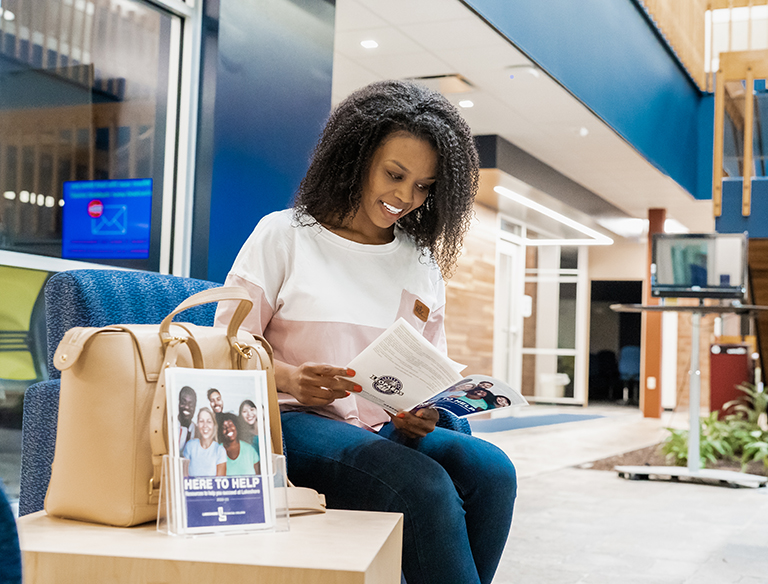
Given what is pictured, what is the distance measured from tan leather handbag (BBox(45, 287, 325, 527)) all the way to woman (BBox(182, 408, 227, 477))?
39mm

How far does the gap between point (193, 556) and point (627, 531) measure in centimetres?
289

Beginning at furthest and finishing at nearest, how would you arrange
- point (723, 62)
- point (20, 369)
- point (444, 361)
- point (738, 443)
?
point (723, 62) < point (738, 443) < point (20, 369) < point (444, 361)

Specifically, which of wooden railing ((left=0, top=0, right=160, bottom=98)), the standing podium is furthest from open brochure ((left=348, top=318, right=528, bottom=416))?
the standing podium

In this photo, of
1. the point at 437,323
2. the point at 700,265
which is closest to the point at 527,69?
→ the point at 700,265

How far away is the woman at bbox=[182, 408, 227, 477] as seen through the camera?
3.22 ft

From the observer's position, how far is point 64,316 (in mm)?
1379

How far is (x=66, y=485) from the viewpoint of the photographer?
1.02 meters

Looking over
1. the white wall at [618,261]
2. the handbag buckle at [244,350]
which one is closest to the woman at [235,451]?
the handbag buckle at [244,350]

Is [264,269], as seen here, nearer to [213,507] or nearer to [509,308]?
[213,507]

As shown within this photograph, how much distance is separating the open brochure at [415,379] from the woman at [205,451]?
31 centimetres

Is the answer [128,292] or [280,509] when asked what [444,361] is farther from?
[128,292]

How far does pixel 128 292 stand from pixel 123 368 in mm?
488

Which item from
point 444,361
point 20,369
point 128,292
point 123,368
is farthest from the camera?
point 20,369

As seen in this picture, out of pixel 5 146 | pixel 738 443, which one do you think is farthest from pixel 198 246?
pixel 738 443
